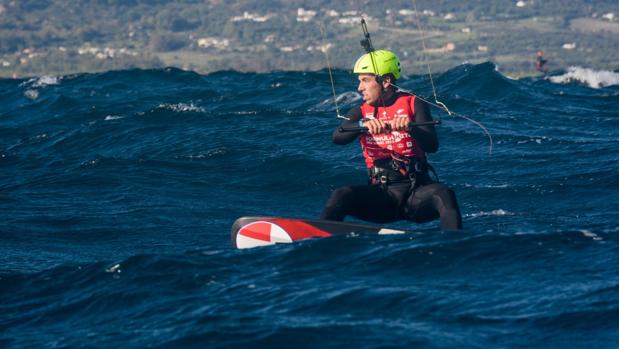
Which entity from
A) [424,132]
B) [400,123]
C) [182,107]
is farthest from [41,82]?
[400,123]

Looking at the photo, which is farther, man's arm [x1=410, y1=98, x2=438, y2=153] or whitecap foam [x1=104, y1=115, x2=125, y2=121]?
whitecap foam [x1=104, y1=115, x2=125, y2=121]

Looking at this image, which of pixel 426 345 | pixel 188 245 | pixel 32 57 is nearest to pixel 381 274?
pixel 426 345

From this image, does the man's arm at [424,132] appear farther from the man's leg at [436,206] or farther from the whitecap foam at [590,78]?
the whitecap foam at [590,78]

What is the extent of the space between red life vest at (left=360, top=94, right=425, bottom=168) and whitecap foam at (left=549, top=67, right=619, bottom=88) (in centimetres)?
2446

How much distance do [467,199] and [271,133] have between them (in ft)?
23.7

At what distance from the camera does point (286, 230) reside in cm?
1300

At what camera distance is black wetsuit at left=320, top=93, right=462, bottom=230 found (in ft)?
43.1

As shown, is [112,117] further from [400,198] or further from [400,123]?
[400,123]

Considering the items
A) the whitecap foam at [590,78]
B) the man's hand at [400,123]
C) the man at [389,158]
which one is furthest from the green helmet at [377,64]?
the whitecap foam at [590,78]

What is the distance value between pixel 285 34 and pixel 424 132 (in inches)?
5205

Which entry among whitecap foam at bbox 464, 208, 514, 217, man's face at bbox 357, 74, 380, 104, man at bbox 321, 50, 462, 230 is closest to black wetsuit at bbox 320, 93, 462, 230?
man at bbox 321, 50, 462, 230

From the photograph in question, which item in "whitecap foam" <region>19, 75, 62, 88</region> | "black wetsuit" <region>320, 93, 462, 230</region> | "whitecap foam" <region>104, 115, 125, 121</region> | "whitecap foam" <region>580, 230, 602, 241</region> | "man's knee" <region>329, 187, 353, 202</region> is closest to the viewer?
"whitecap foam" <region>580, 230, 602, 241</region>

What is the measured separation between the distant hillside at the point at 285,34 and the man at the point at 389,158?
74.1m

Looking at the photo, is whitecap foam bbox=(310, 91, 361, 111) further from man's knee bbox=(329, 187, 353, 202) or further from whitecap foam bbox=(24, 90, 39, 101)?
man's knee bbox=(329, 187, 353, 202)
